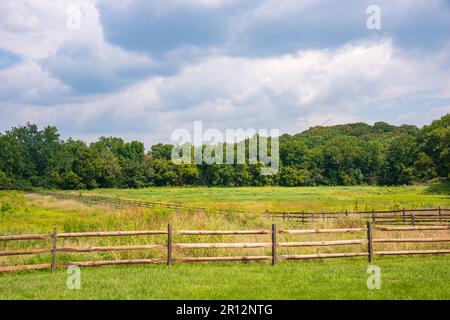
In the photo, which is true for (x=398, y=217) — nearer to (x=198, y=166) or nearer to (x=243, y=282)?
(x=243, y=282)

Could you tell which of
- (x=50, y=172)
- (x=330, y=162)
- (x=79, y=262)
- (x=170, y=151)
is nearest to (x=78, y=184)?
(x=50, y=172)

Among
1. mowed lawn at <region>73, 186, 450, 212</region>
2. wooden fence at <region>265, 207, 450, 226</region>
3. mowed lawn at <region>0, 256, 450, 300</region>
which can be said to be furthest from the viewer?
mowed lawn at <region>73, 186, 450, 212</region>

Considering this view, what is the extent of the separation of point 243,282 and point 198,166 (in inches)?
4451

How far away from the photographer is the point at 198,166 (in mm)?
123812

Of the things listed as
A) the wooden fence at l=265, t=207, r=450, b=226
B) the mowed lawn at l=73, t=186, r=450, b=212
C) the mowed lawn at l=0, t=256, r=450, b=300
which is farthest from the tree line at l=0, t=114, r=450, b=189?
the mowed lawn at l=0, t=256, r=450, b=300

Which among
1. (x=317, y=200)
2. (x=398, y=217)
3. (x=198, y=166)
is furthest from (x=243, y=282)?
(x=198, y=166)

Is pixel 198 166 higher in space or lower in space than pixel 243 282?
higher

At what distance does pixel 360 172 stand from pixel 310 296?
128m

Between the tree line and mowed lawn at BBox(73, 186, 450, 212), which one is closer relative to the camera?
mowed lawn at BBox(73, 186, 450, 212)

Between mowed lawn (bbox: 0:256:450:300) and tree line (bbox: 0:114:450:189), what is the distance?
306 ft

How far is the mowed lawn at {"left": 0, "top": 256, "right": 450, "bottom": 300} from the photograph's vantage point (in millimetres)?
9672

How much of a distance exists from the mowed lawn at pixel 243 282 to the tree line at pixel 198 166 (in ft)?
306

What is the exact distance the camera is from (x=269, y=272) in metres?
12.4

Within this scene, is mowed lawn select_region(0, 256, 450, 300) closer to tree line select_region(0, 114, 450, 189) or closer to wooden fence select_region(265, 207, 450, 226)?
wooden fence select_region(265, 207, 450, 226)
